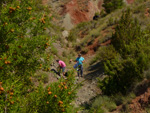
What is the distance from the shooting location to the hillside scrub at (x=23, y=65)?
353 centimetres

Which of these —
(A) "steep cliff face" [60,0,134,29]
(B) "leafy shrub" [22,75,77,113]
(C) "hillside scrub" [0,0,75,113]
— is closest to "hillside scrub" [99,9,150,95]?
(C) "hillside scrub" [0,0,75,113]

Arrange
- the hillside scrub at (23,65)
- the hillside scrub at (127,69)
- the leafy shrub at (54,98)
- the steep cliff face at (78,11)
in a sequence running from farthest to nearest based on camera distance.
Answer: the steep cliff face at (78,11)
the hillside scrub at (127,69)
the leafy shrub at (54,98)
the hillside scrub at (23,65)

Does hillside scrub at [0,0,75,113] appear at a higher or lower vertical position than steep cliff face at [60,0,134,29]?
lower

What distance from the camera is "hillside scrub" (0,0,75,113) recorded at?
353cm

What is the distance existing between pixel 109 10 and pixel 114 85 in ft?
78.8

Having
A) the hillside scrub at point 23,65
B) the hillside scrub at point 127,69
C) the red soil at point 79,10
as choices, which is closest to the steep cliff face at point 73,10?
the red soil at point 79,10

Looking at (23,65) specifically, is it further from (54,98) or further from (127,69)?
(127,69)

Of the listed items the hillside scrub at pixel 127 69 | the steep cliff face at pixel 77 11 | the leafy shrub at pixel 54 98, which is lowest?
the leafy shrub at pixel 54 98

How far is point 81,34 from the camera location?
2594 cm

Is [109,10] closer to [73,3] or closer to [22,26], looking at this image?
[73,3]

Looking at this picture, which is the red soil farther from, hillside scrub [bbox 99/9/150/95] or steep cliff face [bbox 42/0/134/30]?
hillside scrub [bbox 99/9/150/95]

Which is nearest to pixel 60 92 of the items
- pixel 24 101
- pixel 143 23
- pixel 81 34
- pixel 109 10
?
pixel 24 101

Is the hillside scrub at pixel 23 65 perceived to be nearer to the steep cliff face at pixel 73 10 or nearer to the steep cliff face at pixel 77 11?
Answer: the steep cliff face at pixel 73 10

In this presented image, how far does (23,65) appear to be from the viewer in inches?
197
